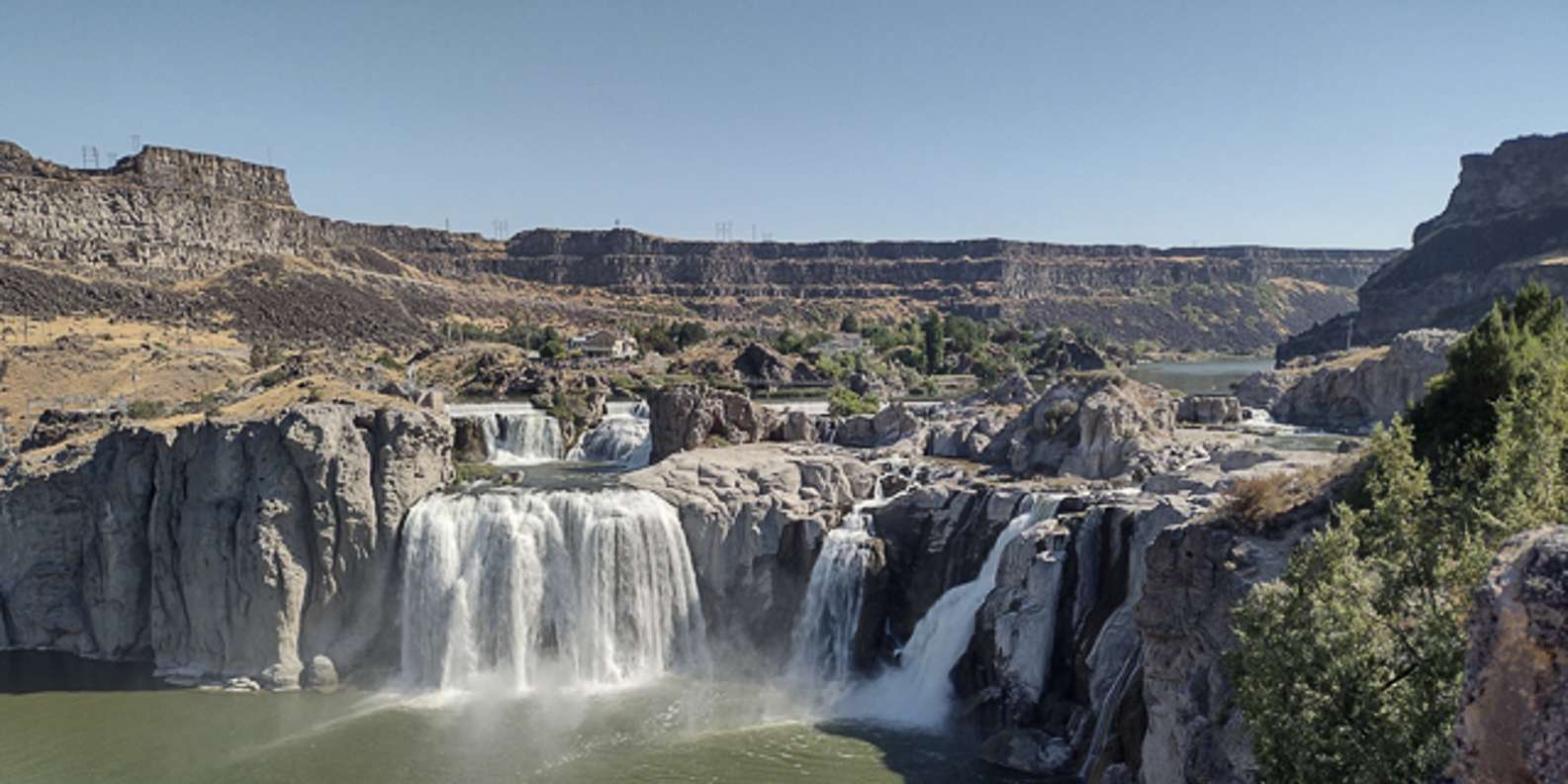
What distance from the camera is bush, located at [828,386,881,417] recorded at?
5956 cm

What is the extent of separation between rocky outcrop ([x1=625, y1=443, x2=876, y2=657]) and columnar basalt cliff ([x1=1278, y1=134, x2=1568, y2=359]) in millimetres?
83901

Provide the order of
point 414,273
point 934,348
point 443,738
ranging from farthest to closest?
point 414,273
point 934,348
point 443,738

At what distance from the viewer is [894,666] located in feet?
99.1

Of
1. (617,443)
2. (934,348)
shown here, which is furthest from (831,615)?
(934,348)

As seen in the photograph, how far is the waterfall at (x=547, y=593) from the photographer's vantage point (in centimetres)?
3120

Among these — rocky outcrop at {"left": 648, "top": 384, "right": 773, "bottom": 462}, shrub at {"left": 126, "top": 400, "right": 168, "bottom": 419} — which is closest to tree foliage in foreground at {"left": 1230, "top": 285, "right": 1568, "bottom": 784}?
rocky outcrop at {"left": 648, "top": 384, "right": 773, "bottom": 462}

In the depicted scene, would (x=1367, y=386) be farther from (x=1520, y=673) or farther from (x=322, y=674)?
(x=1520, y=673)

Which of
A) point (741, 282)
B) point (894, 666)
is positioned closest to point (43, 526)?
point (894, 666)

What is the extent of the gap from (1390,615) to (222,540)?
30.9m

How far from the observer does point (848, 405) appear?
6038cm

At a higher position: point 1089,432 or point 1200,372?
point 1089,432

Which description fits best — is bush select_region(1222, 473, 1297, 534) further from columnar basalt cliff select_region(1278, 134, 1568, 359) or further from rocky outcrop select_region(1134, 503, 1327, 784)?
columnar basalt cliff select_region(1278, 134, 1568, 359)

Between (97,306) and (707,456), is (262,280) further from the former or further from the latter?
(707,456)

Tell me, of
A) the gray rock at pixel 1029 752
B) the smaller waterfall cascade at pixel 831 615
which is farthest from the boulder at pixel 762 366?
the gray rock at pixel 1029 752
